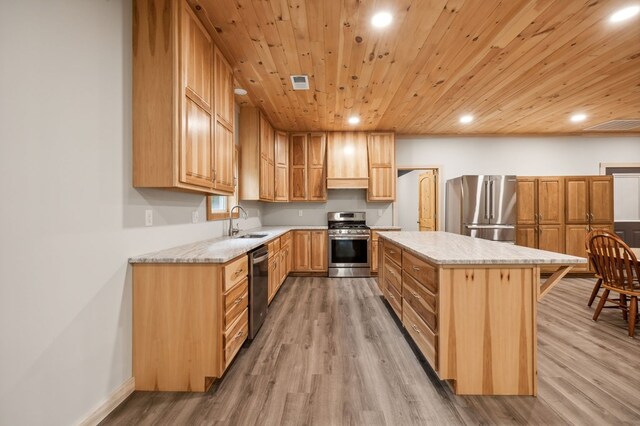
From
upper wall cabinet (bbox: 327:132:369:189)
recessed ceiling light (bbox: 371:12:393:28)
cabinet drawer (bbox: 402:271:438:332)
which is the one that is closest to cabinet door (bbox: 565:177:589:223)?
upper wall cabinet (bbox: 327:132:369:189)

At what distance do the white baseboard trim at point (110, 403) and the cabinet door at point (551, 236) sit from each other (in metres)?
6.03

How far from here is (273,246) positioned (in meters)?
3.69

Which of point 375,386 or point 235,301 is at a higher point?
point 235,301

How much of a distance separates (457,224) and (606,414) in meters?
3.55

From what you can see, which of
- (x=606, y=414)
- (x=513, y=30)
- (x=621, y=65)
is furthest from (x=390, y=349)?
(x=621, y=65)

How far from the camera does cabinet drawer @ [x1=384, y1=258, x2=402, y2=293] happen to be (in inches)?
112

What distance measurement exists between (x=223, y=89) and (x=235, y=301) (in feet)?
6.27

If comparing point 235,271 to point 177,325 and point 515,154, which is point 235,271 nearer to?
point 177,325

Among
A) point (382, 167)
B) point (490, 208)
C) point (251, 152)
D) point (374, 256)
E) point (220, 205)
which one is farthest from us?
point (382, 167)

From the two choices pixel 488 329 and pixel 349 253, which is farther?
pixel 349 253

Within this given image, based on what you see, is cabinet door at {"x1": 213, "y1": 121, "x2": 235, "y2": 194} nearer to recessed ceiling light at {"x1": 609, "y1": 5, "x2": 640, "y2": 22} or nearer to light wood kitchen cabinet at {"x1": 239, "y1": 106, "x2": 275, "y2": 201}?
light wood kitchen cabinet at {"x1": 239, "y1": 106, "x2": 275, "y2": 201}

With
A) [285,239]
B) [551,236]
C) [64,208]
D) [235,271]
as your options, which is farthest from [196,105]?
[551,236]

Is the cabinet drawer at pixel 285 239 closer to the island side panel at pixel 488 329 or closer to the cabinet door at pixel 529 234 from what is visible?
the island side panel at pixel 488 329

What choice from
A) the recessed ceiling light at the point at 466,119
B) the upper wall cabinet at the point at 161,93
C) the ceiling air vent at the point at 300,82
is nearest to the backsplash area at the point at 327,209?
the recessed ceiling light at the point at 466,119
